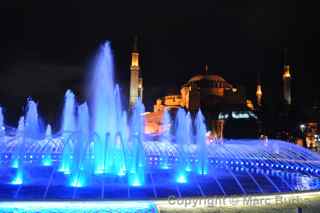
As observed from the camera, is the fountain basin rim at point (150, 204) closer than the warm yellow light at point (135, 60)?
Yes

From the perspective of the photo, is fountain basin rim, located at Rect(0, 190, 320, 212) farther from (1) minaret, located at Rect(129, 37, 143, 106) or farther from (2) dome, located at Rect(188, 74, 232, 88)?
(2) dome, located at Rect(188, 74, 232, 88)

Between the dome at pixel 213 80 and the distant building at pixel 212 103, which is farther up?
the dome at pixel 213 80

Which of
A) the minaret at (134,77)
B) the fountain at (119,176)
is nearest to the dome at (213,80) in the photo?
the minaret at (134,77)

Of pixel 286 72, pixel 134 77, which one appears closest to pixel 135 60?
pixel 134 77

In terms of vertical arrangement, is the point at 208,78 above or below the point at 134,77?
above

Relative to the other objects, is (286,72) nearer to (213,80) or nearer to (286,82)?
(286,82)

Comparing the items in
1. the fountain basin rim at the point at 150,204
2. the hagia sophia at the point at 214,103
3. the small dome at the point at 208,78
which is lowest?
the fountain basin rim at the point at 150,204

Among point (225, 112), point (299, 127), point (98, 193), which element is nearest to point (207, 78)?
point (225, 112)

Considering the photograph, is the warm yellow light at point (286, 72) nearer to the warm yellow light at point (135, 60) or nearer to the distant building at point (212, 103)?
the distant building at point (212, 103)

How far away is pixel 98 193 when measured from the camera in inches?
315

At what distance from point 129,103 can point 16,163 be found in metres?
30.8

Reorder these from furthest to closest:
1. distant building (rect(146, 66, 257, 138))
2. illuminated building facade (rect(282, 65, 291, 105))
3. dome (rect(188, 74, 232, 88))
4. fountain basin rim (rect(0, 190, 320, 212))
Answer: dome (rect(188, 74, 232, 88)) → illuminated building facade (rect(282, 65, 291, 105)) → distant building (rect(146, 66, 257, 138)) → fountain basin rim (rect(0, 190, 320, 212))

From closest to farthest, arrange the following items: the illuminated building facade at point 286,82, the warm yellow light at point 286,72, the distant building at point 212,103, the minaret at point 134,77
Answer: the minaret at point 134,77 < the distant building at point 212,103 < the illuminated building facade at point 286,82 < the warm yellow light at point 286,72

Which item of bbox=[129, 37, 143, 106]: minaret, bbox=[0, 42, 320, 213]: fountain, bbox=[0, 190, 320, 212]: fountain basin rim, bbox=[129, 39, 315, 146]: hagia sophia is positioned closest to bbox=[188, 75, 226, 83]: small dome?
bbox=[129, 39, 315, 146]: hagia sophia
